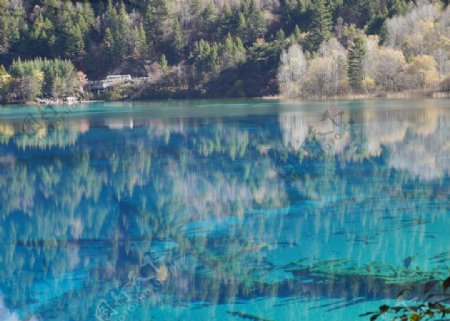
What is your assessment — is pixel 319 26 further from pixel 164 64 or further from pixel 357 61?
pixel 357 61

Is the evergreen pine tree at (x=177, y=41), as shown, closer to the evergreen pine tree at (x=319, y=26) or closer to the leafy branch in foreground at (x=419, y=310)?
the evergreen pine tree at (x=319, y=26)

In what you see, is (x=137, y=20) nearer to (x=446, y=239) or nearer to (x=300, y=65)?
(x=300, y=65)

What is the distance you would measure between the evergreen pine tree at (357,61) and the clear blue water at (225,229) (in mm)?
28807

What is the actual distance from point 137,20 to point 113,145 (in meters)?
64.9

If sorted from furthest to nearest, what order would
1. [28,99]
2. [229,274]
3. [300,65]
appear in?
[28,99]
[300,65]
[229,274]

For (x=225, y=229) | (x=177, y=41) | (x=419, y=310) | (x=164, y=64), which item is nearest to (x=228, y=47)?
(x=164, y=64)

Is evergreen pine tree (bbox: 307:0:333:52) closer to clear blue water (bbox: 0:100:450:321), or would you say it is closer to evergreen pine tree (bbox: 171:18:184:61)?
evergreen pine tree (bbox: 171:18:184:61)

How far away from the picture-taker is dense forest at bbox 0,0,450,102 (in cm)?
4897

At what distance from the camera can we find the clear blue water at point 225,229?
6723 millimetres

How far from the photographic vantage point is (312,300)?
652 centimetres

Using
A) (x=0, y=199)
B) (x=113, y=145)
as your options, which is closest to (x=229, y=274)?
(x=0, y=199)

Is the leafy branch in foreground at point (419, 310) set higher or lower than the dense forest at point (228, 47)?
lower

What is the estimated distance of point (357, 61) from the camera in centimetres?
4759

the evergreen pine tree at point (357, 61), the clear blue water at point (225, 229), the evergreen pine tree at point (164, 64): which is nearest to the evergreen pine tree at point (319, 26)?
the evergreen pine tree at point (357, 61)
